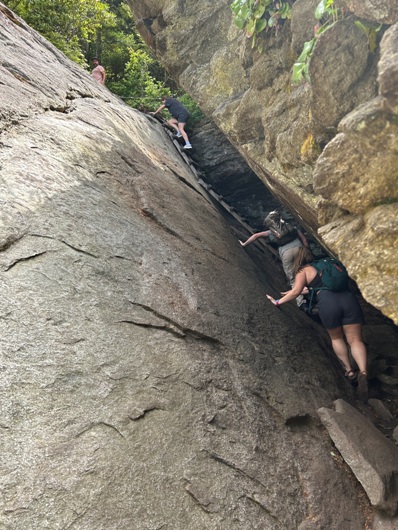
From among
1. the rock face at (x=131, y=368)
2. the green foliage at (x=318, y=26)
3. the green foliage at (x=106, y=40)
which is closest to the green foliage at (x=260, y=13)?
the green foliage at (x=318, y=26)

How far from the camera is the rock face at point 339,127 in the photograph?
3949 mm

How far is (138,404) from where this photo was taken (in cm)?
398

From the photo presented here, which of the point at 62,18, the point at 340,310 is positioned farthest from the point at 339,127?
the point at 62,18

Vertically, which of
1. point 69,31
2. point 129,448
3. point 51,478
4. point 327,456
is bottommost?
point 51,478

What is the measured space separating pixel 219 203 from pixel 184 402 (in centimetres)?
879

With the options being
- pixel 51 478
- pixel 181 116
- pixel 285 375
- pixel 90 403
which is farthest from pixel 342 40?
pixel 181 116

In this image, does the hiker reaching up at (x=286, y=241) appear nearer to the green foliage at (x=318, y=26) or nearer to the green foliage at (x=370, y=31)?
the green foliage at (x=318, y=26)

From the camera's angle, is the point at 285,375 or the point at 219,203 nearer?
the point at 285,375

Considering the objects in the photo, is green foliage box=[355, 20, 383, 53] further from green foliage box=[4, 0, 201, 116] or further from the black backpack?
green foliage box=[4, 0, 201, 116]

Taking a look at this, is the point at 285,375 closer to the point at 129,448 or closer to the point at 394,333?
the point at 129,448

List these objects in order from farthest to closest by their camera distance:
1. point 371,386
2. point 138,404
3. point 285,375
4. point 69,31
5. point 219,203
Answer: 1. point 69,31
2. point 219,203
3. point 371,386
4. point 285,375
5. point 138,404

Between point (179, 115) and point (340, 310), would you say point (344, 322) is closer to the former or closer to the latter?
point (340, 310)

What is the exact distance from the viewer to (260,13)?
6.16 metres

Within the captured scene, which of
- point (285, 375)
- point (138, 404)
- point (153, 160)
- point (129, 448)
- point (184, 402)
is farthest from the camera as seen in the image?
point (153, 160)
